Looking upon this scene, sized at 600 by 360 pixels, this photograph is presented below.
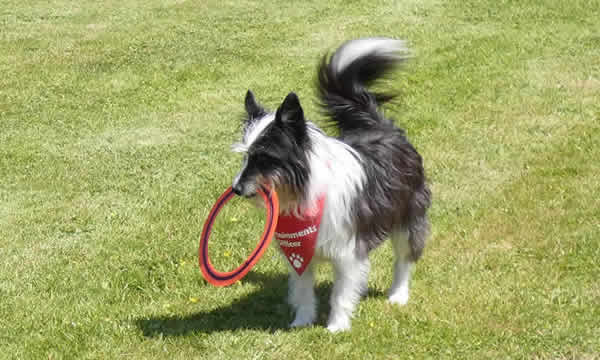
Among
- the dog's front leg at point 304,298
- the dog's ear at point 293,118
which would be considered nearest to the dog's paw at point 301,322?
the dog's front leg at point 304,298

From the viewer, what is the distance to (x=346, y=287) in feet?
15.8

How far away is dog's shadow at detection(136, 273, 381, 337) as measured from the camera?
200 inches

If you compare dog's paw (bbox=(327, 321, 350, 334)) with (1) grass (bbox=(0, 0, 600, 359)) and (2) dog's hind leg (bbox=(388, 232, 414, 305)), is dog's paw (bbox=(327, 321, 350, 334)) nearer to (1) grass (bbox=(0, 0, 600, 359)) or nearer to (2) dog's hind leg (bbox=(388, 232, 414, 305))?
(1) grass (bbox=(0, 0, 600, 359))

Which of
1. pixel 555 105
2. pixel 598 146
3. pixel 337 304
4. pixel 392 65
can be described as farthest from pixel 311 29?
pixel 337 304

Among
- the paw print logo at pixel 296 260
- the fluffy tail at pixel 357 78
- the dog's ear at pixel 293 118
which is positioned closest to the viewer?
the dog's ear at pixel 293 118

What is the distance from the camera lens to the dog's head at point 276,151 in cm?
418

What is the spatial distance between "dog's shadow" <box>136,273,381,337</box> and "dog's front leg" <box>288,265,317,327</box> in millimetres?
112

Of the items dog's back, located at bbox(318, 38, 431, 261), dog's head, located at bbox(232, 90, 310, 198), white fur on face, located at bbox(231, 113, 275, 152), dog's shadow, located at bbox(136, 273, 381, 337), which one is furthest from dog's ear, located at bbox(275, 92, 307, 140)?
dog's shadow, located at bbox(136, 273, 381, 337)

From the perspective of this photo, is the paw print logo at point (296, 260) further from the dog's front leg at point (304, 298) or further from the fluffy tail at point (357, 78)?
the fluffy tail at point (357, 78)

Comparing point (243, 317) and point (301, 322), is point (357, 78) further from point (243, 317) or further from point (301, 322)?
point (243, 317)

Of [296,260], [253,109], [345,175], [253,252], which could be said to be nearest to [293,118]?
[253,109]

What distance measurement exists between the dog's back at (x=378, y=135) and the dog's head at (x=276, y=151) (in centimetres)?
73

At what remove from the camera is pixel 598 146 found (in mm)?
8273

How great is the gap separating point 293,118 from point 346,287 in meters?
1.29
